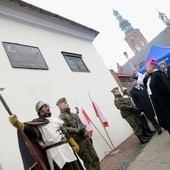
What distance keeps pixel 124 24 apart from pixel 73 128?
85.2 m

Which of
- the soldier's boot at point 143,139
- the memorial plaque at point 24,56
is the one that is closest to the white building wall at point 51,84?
the memorial plaque at point 24,56

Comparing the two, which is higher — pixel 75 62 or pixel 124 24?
pixel 124 24

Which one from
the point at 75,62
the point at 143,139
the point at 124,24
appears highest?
the point at 124,24

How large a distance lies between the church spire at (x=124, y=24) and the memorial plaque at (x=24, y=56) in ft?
262

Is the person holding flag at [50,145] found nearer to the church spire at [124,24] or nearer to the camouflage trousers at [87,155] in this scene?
the camouflage trousers at [87,155]

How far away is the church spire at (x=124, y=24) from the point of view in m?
84.3

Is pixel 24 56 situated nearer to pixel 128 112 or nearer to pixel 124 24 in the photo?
pixel 128 112

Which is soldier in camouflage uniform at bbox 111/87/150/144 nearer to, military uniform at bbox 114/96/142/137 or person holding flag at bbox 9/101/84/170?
military uniform at bbox 114/96/142/137

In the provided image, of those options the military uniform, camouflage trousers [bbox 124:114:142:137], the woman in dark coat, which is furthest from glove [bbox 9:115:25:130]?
camouflage trousers [bbox 124:114:142:137]

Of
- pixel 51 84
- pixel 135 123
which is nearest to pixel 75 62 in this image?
pixel 51 84

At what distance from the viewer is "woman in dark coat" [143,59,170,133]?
544 cm

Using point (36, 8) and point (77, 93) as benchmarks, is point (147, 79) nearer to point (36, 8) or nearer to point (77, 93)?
point (77, 93)

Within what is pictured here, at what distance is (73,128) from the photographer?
16.6ft

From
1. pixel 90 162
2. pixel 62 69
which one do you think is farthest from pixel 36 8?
pixel 90 162
